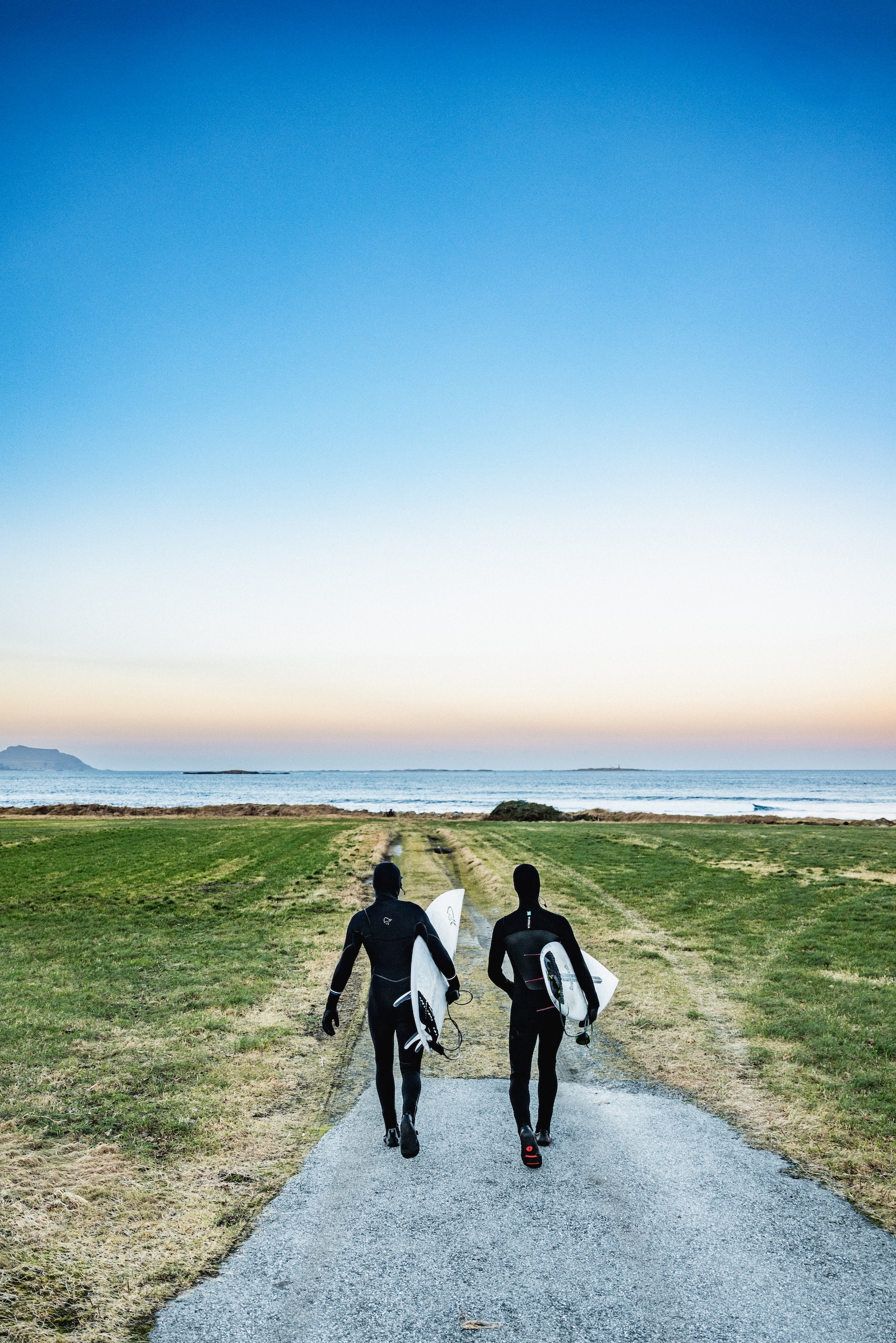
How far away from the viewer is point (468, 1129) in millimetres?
7641

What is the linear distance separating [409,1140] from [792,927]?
544 inches

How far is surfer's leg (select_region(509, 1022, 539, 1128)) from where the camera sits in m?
7.12

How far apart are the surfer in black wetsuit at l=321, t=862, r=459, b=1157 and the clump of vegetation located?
5835 cm

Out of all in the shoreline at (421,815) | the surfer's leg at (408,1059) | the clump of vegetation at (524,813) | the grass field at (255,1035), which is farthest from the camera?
the clump of vegetation at (524,813)

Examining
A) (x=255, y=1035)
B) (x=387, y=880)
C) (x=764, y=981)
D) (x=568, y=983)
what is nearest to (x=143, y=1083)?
(x=255, y=1035)

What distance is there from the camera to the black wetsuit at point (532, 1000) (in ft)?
23.5

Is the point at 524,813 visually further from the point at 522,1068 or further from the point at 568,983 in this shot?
the point at 522,1068

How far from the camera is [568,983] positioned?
7672mm

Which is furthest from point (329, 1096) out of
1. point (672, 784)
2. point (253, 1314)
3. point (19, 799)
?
point (672, 784)

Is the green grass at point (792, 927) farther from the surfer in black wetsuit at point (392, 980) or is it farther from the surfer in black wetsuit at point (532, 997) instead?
the surfer in black wetsuit at point (392, 980)

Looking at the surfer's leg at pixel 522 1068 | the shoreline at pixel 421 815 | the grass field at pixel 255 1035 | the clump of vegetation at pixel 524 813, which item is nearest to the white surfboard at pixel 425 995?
the surfer's leg at pixel 522 1068

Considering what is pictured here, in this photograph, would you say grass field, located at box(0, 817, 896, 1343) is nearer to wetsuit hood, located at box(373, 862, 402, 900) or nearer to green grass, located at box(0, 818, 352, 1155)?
green grass, located at box(0, 818, 352, 1155)

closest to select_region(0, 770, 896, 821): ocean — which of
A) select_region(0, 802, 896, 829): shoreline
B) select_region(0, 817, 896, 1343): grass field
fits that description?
select_region(0, 802, 896, 829): shoreline

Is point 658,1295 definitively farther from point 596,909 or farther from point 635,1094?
point 596,909
